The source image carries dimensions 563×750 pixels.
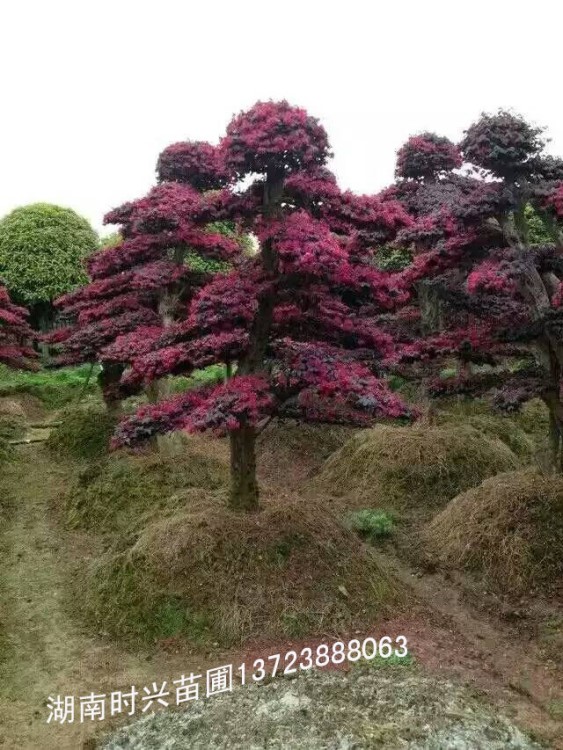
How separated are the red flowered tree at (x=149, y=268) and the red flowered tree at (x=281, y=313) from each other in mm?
3032

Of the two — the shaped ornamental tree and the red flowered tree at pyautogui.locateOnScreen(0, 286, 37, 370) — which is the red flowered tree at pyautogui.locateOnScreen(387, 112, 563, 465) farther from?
the shaped ornamental tree

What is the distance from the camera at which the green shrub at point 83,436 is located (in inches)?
612

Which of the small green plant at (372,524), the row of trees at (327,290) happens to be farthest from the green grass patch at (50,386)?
the small green plant at (372,524)

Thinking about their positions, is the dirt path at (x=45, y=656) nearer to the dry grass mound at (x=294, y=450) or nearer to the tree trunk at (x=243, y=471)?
the tree trunk at (x=243, y=471)

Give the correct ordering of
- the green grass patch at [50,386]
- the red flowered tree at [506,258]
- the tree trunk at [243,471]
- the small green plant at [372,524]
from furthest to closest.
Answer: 1. the green grass patch at [50,386]
2. the small green plant at [372,524]
3. the tree trunk at [243,471]
4. the red flowered tree at [506,258]

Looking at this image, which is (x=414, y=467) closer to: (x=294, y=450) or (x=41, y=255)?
(x=294, y=450)

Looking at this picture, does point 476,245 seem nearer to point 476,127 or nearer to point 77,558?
point 476,127

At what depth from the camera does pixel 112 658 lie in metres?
7.00

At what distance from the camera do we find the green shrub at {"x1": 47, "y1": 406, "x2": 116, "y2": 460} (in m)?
15.6

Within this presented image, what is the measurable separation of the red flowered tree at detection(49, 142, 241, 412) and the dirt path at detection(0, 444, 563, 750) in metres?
4.52

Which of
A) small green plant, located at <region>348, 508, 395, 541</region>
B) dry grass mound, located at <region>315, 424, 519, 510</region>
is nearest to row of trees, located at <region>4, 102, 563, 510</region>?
small green plant, located at <region>348, 508, 395, 541</region>

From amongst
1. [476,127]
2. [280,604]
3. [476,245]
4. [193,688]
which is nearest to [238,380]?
[280,604]

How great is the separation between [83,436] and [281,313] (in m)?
9.20

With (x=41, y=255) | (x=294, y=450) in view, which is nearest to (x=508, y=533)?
(x=294, y=450)
